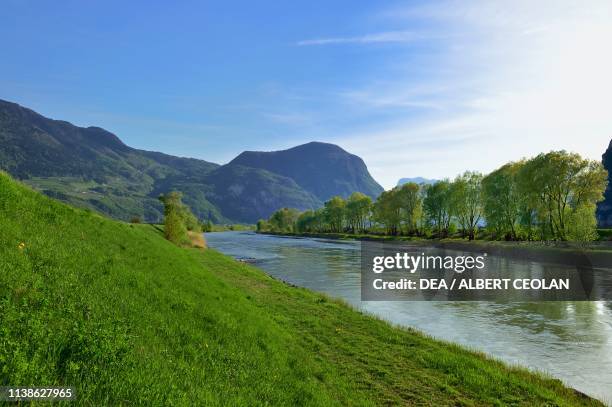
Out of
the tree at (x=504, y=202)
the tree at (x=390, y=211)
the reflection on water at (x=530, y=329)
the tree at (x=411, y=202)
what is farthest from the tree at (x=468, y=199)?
the reflection on water at (x=530, y=329)

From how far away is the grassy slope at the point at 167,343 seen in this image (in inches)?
270

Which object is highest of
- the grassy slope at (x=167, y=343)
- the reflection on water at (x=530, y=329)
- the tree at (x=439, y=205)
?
the tree at (x=439, y=205)

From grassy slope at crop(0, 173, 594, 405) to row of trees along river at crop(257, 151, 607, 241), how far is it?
6793 cm

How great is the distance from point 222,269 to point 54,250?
102ft

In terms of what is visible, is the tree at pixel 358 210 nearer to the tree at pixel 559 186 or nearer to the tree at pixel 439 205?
the tree at pixel 439 205

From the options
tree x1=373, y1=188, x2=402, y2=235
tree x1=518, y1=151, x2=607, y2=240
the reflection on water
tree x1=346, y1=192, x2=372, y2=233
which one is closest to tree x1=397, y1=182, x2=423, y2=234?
tree x1=373, y1=188, x2=402, y2=235

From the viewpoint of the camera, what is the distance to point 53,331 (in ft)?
23.9

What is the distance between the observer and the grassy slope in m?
6.85

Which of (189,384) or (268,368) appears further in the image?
(268,368)

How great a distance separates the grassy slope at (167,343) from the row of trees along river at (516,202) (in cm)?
6793

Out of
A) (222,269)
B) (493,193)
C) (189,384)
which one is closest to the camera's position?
(189,384)

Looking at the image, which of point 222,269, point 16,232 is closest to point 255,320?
point 16,232

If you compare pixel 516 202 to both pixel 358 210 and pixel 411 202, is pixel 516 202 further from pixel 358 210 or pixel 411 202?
pixel 358 210

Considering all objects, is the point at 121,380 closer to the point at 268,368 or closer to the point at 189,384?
the point at 189,384
